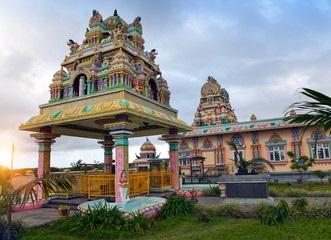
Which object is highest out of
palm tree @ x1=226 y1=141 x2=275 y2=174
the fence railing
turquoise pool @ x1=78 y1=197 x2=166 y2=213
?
palm tree @ x1=226 y1=141 x2=275 y2=174

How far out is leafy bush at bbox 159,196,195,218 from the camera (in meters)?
8.97

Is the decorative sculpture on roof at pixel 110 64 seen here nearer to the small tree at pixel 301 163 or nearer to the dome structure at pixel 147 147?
the dome structure at pixel 147 147

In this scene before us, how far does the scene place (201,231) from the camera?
703 centimetres

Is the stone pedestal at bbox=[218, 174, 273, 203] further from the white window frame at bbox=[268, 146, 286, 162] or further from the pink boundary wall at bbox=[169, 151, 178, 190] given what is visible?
the white window frame at bbox=[268, 146, 286, 162]

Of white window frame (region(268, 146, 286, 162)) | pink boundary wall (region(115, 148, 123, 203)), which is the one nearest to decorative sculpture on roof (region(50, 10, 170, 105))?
pink boundary wall (region(115, 148, 123, 203))

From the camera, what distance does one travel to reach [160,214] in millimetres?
8945

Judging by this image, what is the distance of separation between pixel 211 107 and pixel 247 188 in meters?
27.5

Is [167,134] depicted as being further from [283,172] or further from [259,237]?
[283,172]

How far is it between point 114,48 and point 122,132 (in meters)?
4.80

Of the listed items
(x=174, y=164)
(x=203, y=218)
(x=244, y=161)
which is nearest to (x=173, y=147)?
(x=174, y=164)

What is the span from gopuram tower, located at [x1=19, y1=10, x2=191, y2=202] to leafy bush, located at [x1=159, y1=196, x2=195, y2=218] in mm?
1979

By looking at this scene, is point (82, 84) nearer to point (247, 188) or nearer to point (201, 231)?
point (201, 231)

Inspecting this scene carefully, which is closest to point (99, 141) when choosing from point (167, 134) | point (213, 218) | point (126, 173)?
point (167, 134)

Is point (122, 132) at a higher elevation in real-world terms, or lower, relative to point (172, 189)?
higher
